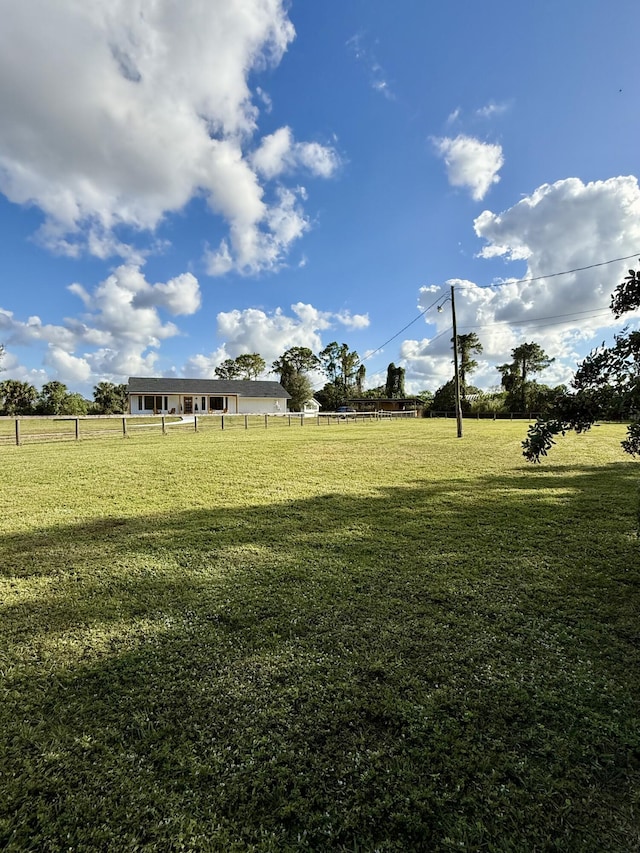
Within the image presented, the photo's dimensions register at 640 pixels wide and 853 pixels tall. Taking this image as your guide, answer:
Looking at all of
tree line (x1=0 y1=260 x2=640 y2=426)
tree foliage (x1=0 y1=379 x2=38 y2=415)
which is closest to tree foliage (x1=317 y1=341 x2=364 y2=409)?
tree line (x1=0 y1=260 x2=640 y2=426)

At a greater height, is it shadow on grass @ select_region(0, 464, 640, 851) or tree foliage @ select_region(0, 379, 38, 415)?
tree foliage @ select_region(0, 379, 38, 415)

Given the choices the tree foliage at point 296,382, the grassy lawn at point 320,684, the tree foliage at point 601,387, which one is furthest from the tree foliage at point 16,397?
the tree foliage at point 601,387

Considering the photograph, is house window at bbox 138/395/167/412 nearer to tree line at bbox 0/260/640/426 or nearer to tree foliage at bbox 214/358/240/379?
tree line at bbox 0/260/640/426

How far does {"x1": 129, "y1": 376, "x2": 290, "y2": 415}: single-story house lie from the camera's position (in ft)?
125

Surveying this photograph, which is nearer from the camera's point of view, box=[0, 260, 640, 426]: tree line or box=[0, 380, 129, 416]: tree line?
box=[0, 260, 640, 426]: tree line

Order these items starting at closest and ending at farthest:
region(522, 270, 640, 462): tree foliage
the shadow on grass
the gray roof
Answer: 1. the shadow on grass
2. region(522, 270, 640, 462): tree foliage
3. the gray roof

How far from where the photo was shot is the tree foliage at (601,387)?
271 centimetres

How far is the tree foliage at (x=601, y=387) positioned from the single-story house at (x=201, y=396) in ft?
111

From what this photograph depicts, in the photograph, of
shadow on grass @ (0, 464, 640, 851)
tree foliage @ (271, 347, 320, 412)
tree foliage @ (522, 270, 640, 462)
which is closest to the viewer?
shadow on grass @ (0, 464, 640, 851)

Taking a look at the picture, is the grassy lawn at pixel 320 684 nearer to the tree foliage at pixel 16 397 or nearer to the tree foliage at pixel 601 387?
the tree foliage at pixel 601 387

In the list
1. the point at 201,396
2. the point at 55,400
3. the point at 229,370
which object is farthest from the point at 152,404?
the point at 229,370

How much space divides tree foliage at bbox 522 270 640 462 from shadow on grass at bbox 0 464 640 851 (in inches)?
51.1

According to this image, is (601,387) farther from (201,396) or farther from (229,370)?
(229,370)

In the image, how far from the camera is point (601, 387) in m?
2.82
